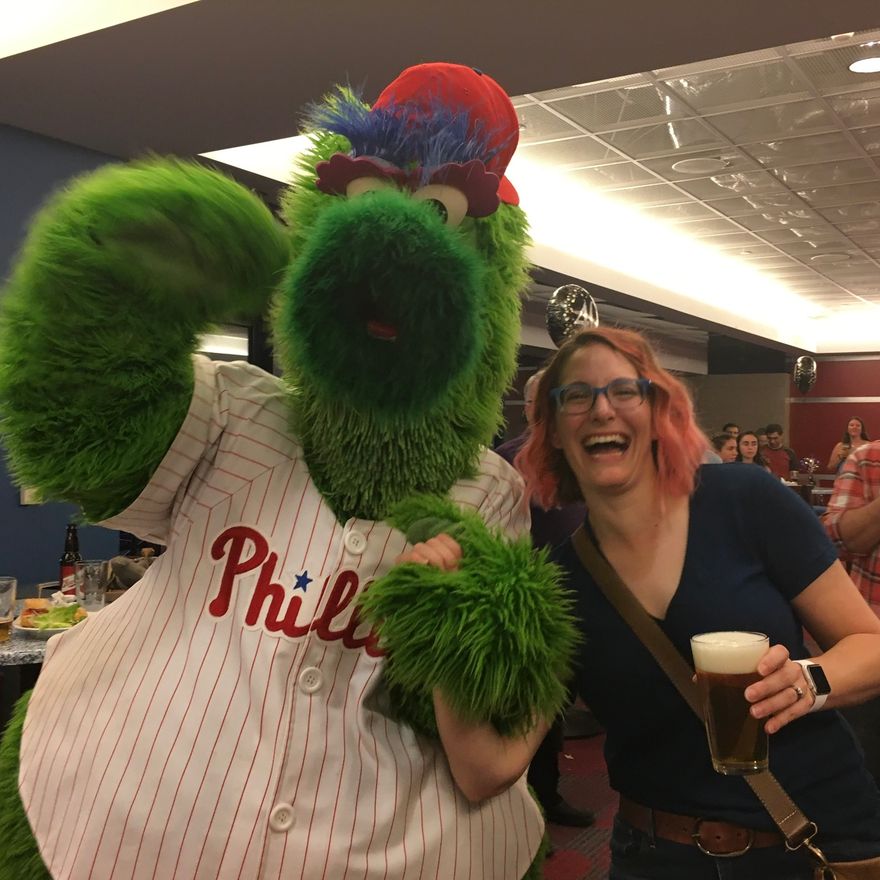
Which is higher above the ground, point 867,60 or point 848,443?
point 867,60

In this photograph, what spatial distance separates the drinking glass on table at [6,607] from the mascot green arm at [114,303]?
5.44 feet

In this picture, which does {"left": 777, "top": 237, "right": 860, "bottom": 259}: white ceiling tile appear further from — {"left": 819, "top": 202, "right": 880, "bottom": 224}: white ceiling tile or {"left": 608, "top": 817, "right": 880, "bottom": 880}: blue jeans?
{"left": 608, "top": 817, "right": 880, "bottom": 880}: blue jeans

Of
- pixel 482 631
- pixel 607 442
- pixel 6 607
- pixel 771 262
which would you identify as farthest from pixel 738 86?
pixel 771 262

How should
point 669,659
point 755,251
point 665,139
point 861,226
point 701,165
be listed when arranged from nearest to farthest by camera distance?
point 669,659, point 665,139, point 701,165, point 861,226, point 755,251

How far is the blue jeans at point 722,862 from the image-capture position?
123cm

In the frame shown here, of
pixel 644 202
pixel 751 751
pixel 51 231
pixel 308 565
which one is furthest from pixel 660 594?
pixel 644 202

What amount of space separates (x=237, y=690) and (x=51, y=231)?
0.54m

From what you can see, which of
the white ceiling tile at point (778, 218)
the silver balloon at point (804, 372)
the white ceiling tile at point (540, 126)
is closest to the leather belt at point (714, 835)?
the white ceiling tile at point (540, 126)

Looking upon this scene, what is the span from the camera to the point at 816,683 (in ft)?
3.85

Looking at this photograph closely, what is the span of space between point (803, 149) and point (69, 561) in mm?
4410

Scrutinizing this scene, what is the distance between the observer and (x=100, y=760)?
0.99 metres

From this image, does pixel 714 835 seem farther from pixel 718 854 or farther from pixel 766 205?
pixel 766 205

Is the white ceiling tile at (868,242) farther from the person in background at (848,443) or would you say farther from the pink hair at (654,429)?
the pink hair at (654,429)

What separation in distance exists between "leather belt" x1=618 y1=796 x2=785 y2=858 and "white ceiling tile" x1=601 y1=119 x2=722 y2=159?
4130mm
